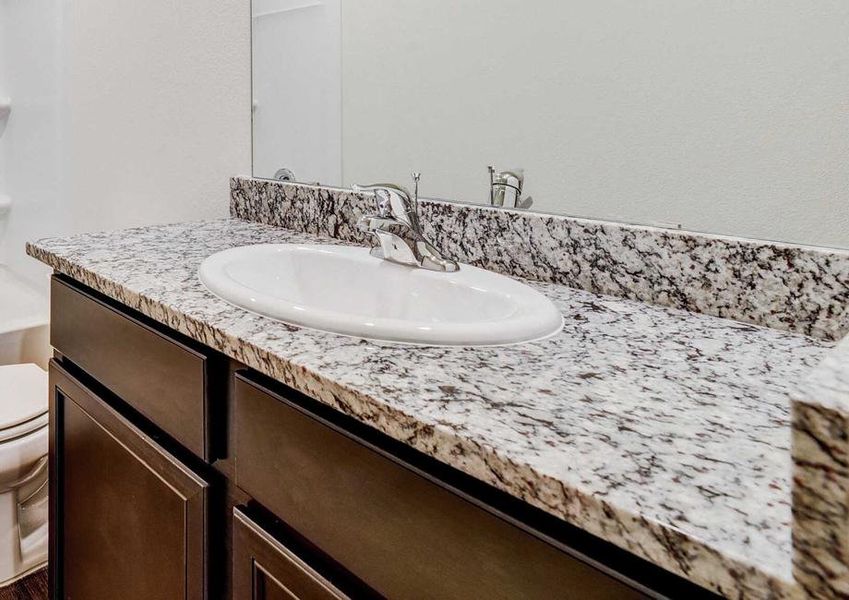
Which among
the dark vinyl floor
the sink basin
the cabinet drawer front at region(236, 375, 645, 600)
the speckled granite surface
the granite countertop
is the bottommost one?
the dark vinyl floor

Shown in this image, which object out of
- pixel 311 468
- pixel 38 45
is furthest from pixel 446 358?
→ pixel 38 45

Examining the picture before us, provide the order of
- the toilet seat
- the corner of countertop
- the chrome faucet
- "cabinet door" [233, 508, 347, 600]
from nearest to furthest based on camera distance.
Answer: the corner of countertop, "cabinet door" [233, 508, 347, 600], the chrome faucet, the toilet seat

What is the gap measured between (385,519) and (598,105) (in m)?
0.67

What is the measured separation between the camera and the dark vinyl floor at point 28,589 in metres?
1.69

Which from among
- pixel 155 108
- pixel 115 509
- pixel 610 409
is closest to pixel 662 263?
pixel 610 409

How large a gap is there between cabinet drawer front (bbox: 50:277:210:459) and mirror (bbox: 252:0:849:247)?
551 mm

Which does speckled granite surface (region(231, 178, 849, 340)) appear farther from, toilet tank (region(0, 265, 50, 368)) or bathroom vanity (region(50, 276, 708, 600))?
toilet tank (region(0, 265, 50, 368))

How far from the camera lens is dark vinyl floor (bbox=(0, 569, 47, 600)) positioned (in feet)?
5.56

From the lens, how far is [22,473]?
1678mm

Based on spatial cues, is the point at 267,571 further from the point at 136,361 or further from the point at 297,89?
the point at 297,89

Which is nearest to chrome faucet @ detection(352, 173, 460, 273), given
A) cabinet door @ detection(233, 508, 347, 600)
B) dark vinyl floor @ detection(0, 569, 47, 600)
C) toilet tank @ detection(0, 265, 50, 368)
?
cabinet door @ detection(233, 508, 347, 600)

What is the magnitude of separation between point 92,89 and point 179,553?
67.7 inches

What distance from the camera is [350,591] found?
2.12 ft

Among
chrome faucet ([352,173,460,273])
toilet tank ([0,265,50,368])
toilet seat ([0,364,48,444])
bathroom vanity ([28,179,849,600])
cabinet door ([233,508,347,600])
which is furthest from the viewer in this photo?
toilet tank ([0,265,50,368])
